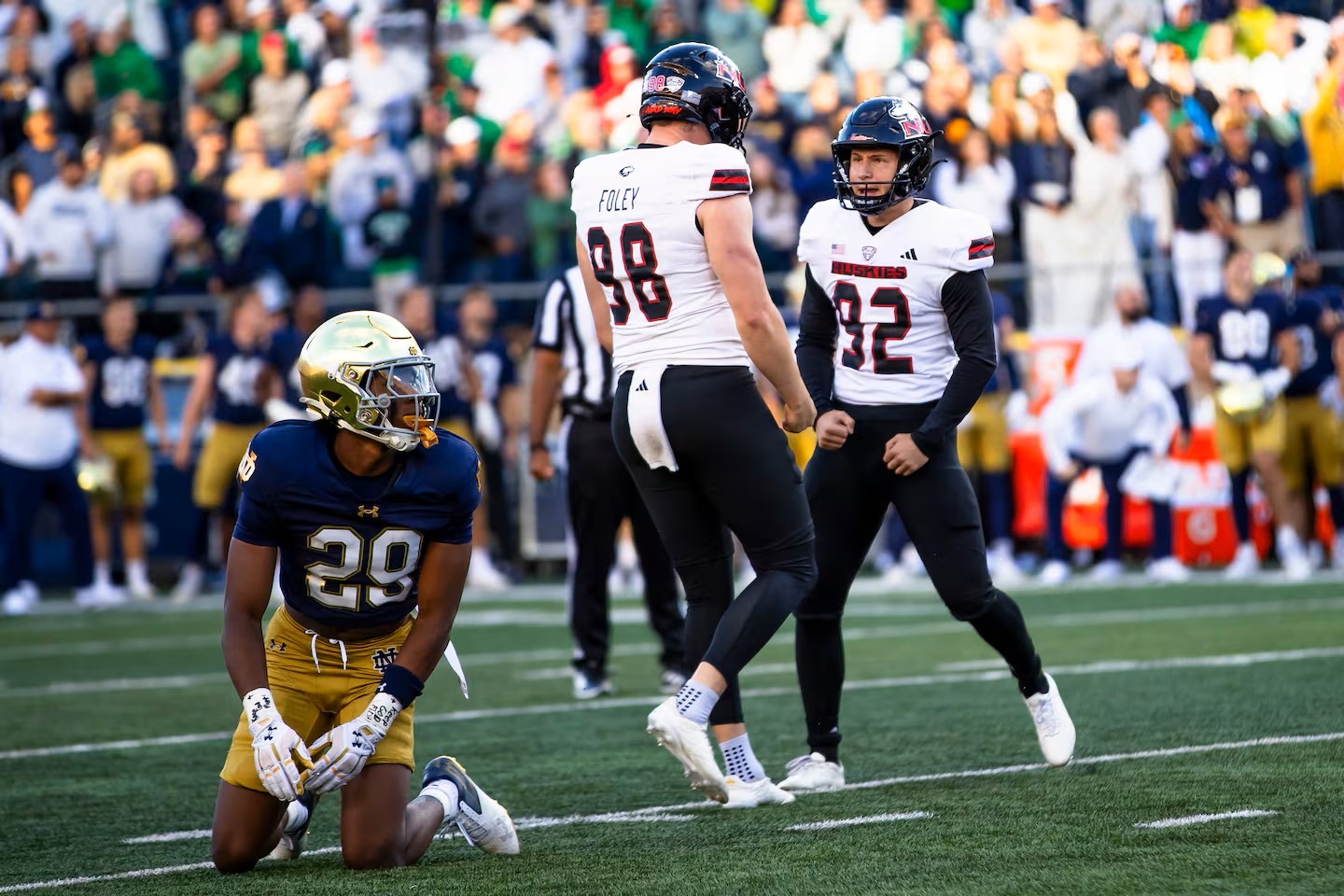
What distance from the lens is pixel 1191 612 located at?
1045 centimetres

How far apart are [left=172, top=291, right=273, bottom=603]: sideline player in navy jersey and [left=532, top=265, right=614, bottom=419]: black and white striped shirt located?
17.3ft

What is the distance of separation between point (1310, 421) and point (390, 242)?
6782 millimetres

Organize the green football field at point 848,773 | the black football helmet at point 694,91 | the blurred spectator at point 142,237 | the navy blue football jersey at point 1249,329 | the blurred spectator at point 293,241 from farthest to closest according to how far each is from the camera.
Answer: the blurred spectator at point 142,237 < the blurred spectator at point 293,241 < the navy blue football jersey at point 1249,329 < the black football helmet at point 694,91 < the green football field at point 848,773

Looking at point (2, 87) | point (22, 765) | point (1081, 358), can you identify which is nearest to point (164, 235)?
point (2, 87)

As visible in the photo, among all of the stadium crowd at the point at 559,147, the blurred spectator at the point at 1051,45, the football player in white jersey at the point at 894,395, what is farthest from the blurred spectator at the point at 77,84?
the football player in white jersey at the point at 894,395

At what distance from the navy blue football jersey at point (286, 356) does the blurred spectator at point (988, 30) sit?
20.9ft

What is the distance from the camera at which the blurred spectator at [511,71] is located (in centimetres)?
1755

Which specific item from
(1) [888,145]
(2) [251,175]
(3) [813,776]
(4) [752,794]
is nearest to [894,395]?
(1) [888,145]

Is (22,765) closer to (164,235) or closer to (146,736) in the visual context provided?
(146,736)

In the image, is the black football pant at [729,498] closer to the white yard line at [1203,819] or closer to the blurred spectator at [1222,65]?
the white yard line at [1203,819]

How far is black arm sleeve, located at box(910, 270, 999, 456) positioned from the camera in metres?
5.42

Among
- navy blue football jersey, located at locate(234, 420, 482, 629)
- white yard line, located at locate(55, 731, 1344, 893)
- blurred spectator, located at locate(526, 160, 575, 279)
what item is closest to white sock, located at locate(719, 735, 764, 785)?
white yard line, located at locate(55, 731, 1344, 893)

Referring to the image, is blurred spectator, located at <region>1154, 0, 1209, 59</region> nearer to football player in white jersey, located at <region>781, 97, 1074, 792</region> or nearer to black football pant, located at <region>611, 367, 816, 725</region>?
football player in white jersey, located at <region>781, 97, 1074, 792</region>

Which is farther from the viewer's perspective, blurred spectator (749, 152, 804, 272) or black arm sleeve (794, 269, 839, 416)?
blurred spectator (749, 152, 804, 272)
